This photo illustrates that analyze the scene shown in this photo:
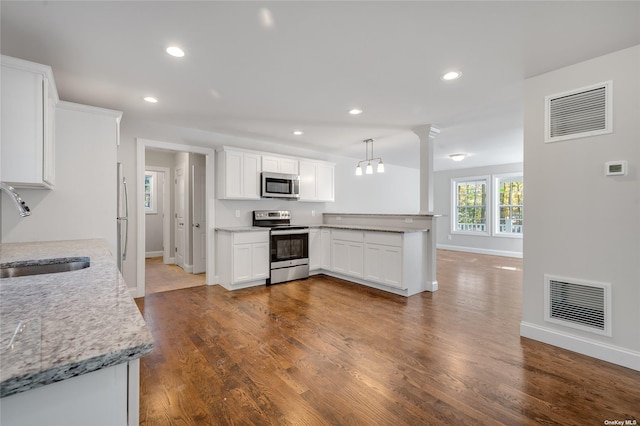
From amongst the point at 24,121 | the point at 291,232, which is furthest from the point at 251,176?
the point at 24,121

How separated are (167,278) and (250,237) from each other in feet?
6.23

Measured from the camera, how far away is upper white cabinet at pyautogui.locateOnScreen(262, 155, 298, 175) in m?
4.91

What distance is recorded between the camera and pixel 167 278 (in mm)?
5121

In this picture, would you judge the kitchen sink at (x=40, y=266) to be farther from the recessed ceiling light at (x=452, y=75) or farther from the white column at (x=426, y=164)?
the white column at (x=426, y=164)

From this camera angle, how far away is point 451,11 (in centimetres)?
185

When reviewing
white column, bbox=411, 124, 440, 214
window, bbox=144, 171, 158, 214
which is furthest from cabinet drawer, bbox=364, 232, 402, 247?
window, bbox=144, 171, 158, 214

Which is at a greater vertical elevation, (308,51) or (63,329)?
(308,51)

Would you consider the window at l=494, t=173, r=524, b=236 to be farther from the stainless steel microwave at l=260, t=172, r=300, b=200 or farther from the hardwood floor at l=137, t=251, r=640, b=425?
the stainless steel microwave at l=260, t=172, r=300, b=200

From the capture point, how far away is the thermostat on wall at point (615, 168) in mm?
2283

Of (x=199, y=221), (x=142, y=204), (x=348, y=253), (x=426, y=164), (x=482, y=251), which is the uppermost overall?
(x=426, y=164)

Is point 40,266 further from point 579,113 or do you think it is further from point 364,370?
point 579,113

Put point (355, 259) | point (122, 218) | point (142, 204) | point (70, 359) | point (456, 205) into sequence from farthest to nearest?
point (456, 205) < point (355, 259) < point (142, 204) < point (122, 218) < point (70, 359)

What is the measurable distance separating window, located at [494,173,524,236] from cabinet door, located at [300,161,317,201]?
17.9 feet

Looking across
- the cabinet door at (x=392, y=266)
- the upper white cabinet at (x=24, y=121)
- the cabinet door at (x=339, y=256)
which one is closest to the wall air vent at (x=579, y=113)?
the cabinet door at (x=392, y=266)
